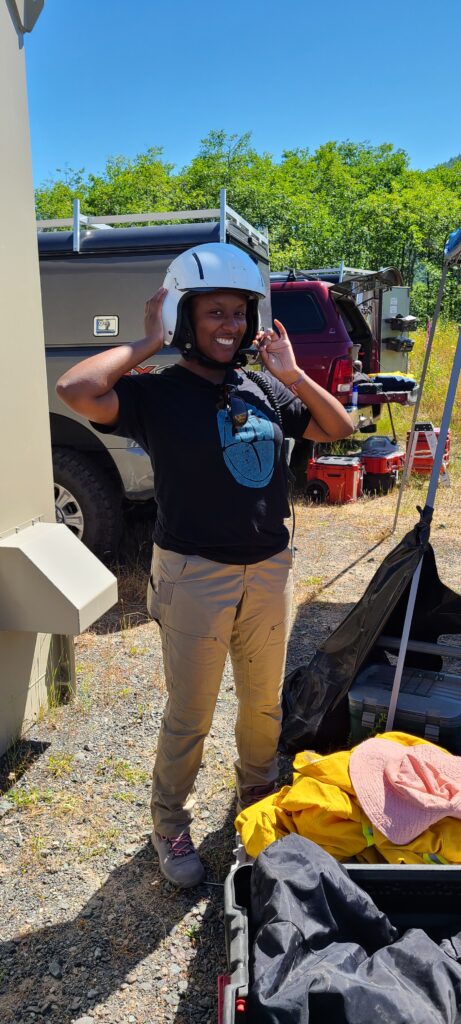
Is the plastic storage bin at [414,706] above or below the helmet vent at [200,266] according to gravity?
below

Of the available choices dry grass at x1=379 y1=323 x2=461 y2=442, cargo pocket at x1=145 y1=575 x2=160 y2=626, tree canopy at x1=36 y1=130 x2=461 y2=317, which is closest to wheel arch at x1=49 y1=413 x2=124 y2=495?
cargo pocket at x1=145 y1=575 x2=160 y2=626

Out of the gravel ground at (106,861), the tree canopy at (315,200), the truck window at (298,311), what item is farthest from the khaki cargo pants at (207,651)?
the tree canopy at (315,200)

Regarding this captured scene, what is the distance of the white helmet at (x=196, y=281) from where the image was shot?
7.44 feet

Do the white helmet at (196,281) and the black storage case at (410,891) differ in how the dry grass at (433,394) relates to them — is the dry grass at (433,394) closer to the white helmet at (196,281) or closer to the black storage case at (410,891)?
the white helmet at (196,281)

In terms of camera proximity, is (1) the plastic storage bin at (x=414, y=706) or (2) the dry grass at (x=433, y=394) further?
(2) the dry grass at (x=433, y=394)

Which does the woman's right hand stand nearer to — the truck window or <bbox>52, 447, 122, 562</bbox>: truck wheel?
<bbox>52, 447, 122, 562</bbox>: truck wheel

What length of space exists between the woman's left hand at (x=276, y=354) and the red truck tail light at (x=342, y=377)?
19.6ft

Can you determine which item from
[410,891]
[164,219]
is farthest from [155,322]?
[164,219]

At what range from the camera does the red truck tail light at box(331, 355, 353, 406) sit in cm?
832

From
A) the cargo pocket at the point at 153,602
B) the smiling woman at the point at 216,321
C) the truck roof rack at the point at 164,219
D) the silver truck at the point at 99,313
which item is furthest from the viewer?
the silver truck at the point at 99,313

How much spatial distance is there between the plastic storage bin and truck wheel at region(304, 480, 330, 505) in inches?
197

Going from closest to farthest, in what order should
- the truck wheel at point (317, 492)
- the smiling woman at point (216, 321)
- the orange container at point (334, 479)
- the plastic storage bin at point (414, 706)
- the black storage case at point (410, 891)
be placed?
1. the black storage case at point (410, 891)
2. the smiling woman at point (216, 321)
3. the plastic storage bin at point (414, 706)
4. the orange container at point (334, 479)
5. the truck wheel at point (317, 492)

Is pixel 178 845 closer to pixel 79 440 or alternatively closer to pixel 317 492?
pixel 79 440

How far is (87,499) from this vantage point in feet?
17.4
